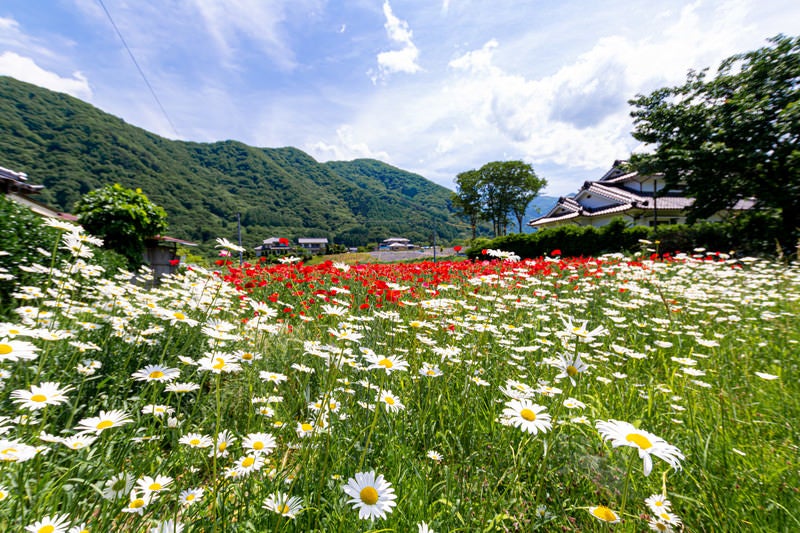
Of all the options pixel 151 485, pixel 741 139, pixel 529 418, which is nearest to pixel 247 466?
pixel 151 485

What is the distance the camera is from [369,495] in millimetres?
964

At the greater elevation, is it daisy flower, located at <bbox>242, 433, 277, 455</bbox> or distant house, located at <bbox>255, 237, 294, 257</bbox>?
distant house, located at <bbox>255, 237, 294, 257</bbox>

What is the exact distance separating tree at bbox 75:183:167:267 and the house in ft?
95.3

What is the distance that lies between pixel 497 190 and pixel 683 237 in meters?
35.4

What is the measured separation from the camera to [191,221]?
8438 centimetres

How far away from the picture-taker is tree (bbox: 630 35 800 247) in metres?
14.0

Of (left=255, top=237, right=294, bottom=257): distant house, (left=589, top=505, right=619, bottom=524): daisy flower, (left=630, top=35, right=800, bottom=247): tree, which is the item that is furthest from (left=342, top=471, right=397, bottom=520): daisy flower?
(left=630, top=35, right=800, bottom=247): tree

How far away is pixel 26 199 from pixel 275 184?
5524 inches

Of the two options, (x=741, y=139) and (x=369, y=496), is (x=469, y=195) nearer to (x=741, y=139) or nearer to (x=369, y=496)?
(x=741, y=139)

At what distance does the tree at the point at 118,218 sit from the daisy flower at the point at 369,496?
961cm

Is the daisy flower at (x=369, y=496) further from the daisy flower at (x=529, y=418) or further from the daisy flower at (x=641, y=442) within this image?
the daisy flower at (x=641, y=442)

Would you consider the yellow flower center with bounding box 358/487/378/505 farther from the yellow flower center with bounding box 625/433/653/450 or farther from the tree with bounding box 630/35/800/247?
the tree with bounding box 630/35/800/247

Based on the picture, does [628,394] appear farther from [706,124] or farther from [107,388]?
[706,124]

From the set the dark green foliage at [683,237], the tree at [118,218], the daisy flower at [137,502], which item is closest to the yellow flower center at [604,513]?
the daisy flower at [137,502]
